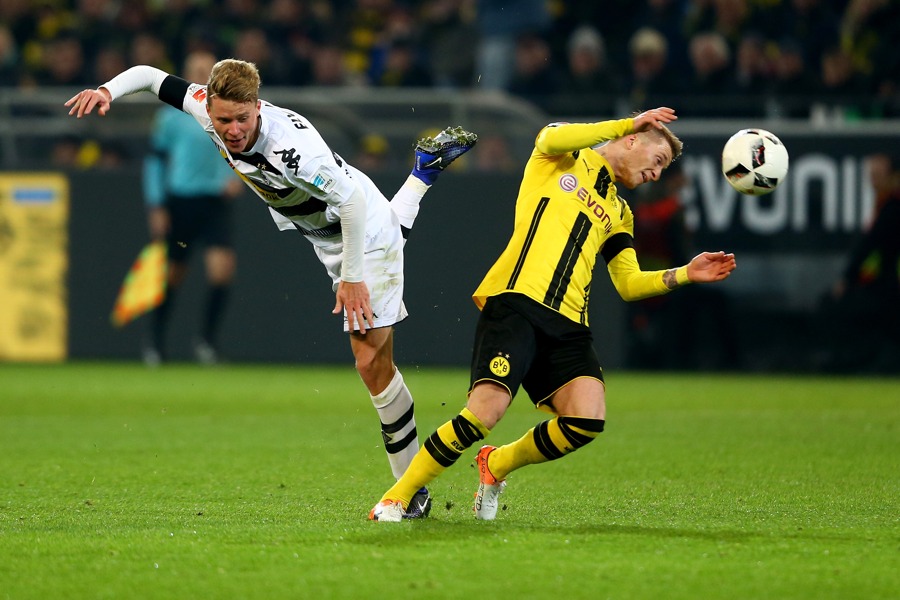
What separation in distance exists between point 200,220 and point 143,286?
0.97 meters

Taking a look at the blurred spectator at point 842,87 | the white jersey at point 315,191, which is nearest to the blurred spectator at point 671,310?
the blurred spectator at point 842,87

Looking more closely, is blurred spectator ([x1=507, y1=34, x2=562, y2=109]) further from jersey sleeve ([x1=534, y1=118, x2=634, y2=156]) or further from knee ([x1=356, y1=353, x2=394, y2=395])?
jersey sleeve ([x1=534, y1=118, x2=634, y2=156])

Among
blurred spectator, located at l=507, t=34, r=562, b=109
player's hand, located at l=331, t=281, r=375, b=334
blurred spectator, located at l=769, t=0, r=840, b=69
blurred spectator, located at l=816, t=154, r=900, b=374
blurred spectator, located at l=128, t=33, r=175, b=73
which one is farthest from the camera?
blurred spectator, located at l=128, t=33, r=175, b=73

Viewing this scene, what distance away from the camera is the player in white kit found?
5.25 metres

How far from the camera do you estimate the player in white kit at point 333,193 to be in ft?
17.2

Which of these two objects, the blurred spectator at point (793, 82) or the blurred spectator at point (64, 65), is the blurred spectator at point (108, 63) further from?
the blurred spectator at point (793, 82)

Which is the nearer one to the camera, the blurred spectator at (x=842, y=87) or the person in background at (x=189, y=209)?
the blurred spectator at (x=842, y=87)

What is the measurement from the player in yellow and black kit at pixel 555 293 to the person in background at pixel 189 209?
7.95 m

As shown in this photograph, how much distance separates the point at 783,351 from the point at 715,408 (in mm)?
3155

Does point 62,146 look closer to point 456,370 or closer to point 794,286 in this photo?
point 456,370

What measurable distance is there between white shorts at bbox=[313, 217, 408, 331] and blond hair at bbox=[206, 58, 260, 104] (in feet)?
2.98

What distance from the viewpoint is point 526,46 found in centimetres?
1444

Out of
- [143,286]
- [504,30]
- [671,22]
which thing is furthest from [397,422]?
[671,22]

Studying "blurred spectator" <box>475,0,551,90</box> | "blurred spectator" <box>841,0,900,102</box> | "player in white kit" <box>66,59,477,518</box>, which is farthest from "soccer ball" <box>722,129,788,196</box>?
"blurred spectator" <box>475,0,551,90</box>
